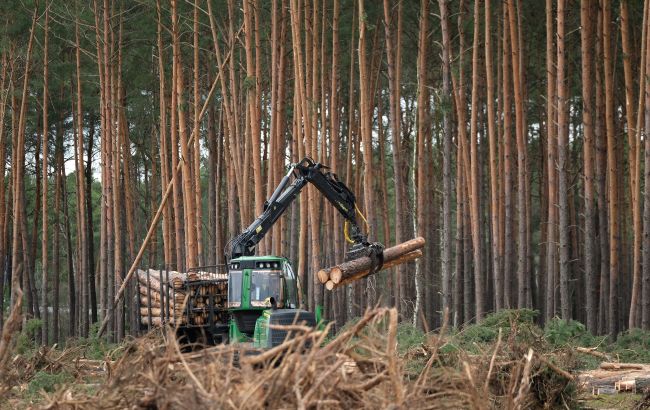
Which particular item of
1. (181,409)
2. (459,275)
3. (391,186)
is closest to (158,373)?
(181,409)

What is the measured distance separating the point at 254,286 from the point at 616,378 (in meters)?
4.62

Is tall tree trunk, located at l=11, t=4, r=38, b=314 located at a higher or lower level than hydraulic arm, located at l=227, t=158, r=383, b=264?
higher

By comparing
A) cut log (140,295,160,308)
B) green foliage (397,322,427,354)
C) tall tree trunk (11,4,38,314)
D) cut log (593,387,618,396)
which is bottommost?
cut log (593,387,618,396)

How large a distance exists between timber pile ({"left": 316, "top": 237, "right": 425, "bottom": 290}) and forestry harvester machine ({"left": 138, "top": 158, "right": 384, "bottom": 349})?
0.24m

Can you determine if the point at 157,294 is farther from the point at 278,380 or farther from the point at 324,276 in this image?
the point at 278,380

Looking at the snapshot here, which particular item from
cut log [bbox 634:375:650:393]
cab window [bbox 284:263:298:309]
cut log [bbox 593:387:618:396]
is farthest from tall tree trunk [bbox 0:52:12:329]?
cut log [bbox 634:375:650:393]

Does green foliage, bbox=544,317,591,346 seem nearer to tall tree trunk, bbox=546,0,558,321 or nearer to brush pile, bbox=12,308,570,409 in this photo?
tall tree trunk, bbox=546,0,558,321

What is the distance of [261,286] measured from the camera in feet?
41.5

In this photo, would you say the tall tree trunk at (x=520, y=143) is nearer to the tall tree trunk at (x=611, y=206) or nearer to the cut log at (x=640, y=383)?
the tall tree trunk at (x=611, y=206)

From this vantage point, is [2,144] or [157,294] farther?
[2,144]

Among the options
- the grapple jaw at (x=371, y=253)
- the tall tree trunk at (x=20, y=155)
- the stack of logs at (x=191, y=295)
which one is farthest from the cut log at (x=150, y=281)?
the tall tree trunk at (x=20, y=155)

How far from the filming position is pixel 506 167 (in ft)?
68.6

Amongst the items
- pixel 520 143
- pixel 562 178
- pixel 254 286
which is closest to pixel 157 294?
pixel 254 286

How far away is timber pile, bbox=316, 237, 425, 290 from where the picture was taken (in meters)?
13.6
